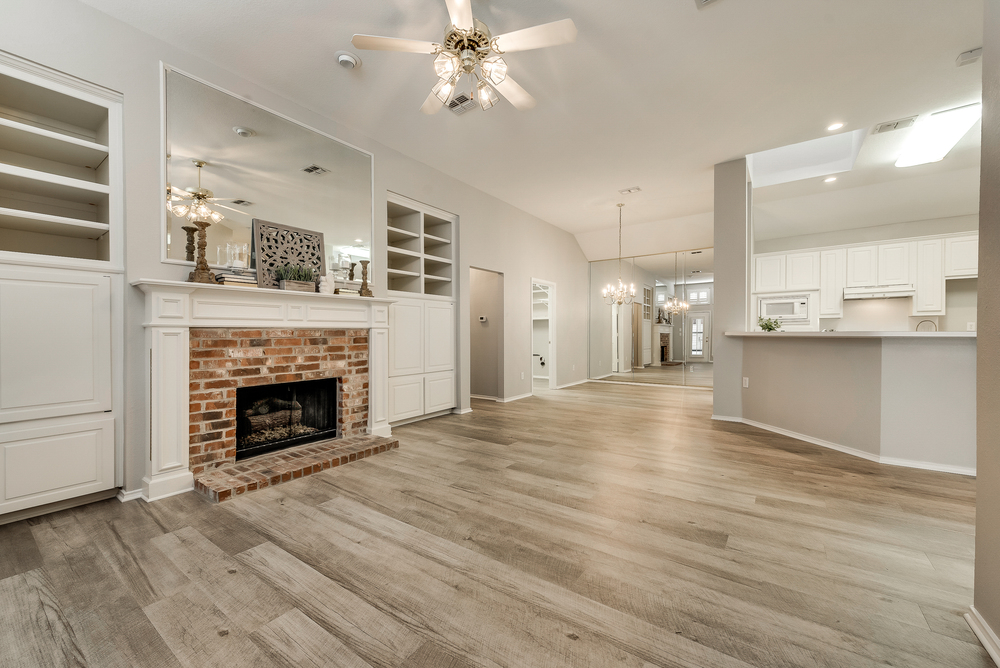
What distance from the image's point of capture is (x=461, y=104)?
3.24 meters

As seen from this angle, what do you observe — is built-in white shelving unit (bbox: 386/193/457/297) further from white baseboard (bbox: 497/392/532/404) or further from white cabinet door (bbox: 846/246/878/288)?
white cabinet door (bbox: 846/246/878/288)

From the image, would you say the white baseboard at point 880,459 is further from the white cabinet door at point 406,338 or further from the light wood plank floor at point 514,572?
the white cabinet door at point 406,338

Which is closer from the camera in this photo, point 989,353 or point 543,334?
point 989,353

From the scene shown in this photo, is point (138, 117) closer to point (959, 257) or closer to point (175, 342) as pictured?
point (175, 342)

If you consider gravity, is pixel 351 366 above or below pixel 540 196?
below

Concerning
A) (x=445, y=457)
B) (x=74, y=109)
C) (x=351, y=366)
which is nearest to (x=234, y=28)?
(x=74, y=109)

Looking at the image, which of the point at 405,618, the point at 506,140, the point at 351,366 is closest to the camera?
the point at 405,618

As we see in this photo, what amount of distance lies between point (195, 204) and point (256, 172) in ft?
1.81

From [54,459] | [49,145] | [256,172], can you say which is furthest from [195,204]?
[54,459]

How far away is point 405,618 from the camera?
4.47ft

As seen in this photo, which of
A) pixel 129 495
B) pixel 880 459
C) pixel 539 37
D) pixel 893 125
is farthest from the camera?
pixel 893 125

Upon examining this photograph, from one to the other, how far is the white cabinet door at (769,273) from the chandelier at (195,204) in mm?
7461

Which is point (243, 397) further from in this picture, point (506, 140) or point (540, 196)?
point (540, 196)

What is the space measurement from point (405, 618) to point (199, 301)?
2.45 m
